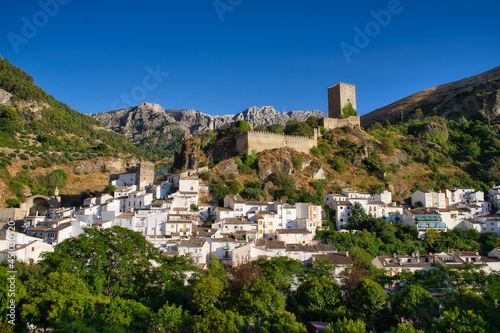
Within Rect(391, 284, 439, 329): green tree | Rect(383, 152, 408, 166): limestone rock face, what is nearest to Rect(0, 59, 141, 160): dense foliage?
Rect(383, 152, 408, 166): limestone rock face

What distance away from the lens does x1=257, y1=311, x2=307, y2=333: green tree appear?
18.3 metres

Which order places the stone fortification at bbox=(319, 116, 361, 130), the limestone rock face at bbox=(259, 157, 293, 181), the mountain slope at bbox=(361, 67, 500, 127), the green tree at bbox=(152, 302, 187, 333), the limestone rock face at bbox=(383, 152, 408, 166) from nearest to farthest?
the green tree at bbox=(152, 302, 187, 333) → the limestone rock face at bbox=(259, 157, 293, 181) → the limestone rock face at bbox=(383, 152, 408, 166) → the stone fortification at bbox=(319, 116, 361, 130) → the mountain slope at bbox=(361, 67, 500, 127)

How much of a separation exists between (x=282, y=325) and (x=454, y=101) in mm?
88965

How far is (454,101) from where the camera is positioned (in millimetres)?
91125

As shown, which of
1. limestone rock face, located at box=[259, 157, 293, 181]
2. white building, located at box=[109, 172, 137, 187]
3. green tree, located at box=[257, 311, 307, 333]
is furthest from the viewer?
white building, located at box=[109, 172, 137, 187]

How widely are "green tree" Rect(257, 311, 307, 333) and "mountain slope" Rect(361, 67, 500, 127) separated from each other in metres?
72.4

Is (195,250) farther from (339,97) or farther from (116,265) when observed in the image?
(339,97)

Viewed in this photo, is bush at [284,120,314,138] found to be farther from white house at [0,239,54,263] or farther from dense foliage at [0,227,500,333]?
white house at [0,239,54,263]

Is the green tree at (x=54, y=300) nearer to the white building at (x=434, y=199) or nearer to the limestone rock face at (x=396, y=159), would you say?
the white building at (x=434, y=199)

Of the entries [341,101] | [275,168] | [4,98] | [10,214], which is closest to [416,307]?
[275,168]

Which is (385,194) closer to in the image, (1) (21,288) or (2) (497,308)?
(2) (497,308)

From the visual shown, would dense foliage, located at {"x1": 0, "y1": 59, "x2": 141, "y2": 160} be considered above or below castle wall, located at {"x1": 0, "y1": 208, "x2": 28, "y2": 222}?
above

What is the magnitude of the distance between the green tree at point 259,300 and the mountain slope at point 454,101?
231 feet

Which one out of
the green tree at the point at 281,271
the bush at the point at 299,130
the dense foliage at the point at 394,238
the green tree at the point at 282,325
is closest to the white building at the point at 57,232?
the green tree at the point at 281,271
